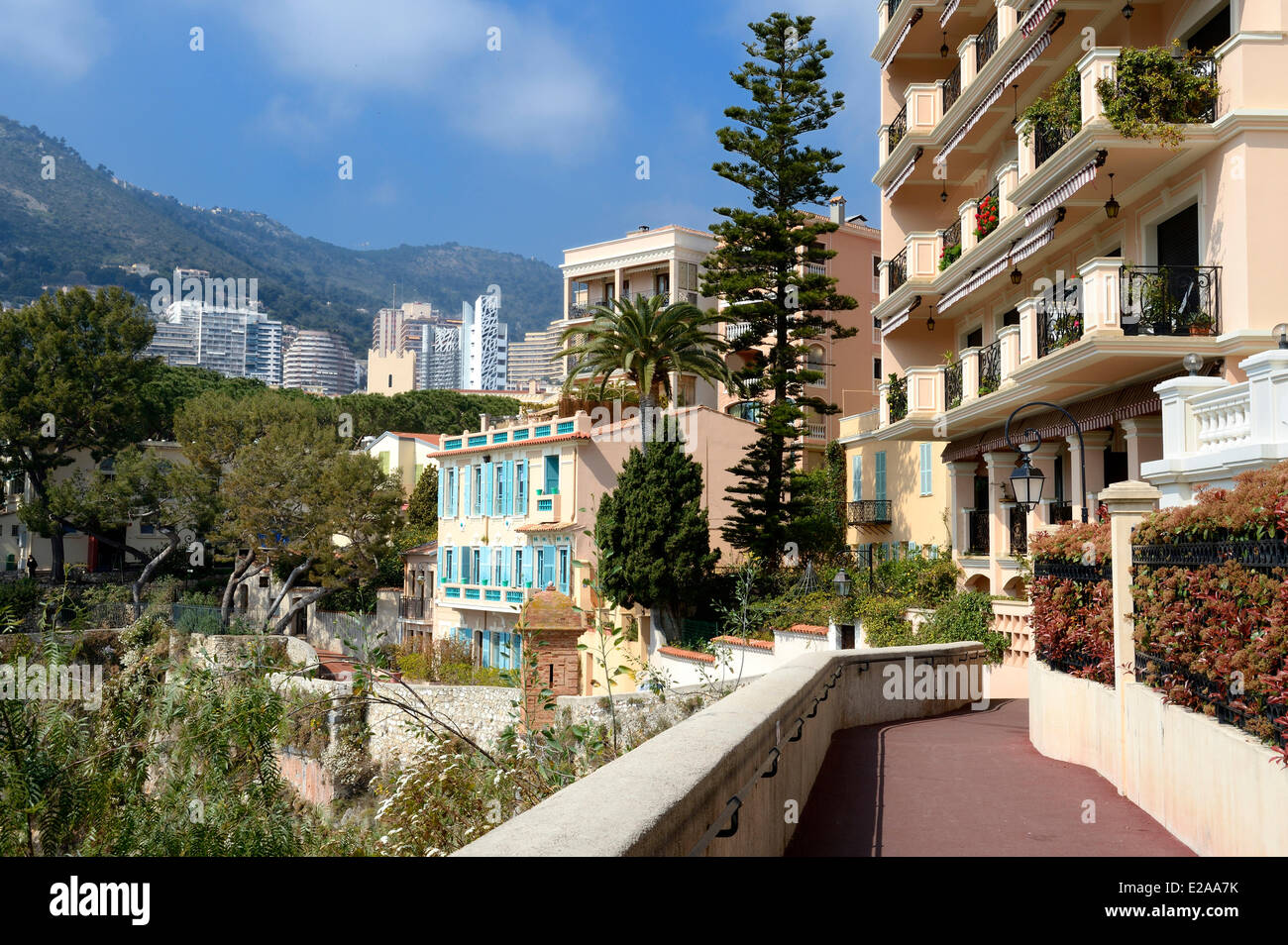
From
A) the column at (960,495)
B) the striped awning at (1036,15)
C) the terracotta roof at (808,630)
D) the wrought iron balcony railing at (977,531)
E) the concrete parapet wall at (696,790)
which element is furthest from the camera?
the column at (960,495)

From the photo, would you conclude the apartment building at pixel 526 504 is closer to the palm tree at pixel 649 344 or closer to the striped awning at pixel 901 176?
the palm tree at pixel 649 344

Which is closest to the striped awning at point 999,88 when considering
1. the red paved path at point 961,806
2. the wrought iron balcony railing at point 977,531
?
the wrought iron balcony railing at point 977,531

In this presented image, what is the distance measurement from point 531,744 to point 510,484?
37310mm

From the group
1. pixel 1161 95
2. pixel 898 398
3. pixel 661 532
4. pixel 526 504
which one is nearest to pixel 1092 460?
pixel 1161 95

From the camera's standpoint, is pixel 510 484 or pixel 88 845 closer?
pixel 88 845

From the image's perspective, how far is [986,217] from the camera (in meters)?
23.8

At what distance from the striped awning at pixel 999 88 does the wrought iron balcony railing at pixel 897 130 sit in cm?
209

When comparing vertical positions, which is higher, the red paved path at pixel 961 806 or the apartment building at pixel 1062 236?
the apartment building at pixel 1062 236

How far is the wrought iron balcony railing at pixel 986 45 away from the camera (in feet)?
77.4

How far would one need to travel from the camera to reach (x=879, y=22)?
102 ft

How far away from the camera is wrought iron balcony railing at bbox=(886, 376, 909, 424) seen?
1067 inches
